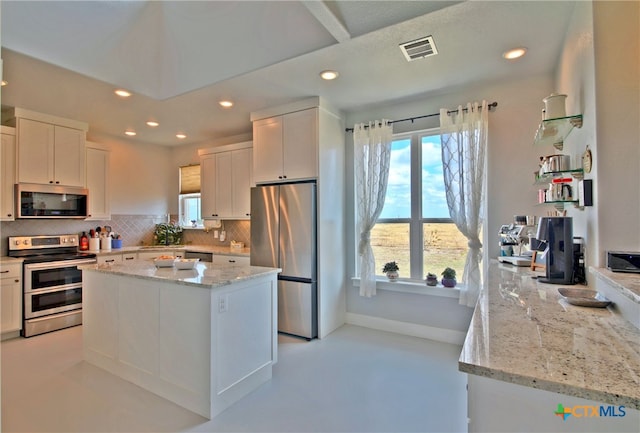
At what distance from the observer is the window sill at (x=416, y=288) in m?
3.46

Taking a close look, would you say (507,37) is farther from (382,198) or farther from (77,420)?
(77,420)

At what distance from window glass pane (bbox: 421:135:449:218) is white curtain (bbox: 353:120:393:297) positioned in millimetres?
452

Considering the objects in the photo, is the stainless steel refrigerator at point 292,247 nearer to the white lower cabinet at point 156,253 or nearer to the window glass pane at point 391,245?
the window glass pane at point 391,245

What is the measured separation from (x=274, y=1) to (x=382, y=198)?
2.29 metres

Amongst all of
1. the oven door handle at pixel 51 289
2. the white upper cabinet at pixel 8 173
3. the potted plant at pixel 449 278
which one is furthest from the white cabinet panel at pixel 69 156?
the potted plant at pixel 449 278

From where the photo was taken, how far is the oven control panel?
3928 mm

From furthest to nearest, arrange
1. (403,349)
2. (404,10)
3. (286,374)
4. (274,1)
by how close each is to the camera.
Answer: (403,349) → (286,374) → (274,1) → (404,10)

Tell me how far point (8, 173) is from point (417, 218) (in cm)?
495

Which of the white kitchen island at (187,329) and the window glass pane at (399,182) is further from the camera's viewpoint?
the window glass pane at (399,182)

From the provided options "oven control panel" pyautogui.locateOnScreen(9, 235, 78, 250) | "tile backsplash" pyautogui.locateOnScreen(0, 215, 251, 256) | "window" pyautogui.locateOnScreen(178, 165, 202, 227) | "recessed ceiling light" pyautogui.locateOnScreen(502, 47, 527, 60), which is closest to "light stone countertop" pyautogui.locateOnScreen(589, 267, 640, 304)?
"recessed ceiling light" pyautogui.locateOnScreen(502, 47, 527, 60)

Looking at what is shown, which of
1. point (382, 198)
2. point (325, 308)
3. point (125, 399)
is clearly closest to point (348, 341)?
point (325, 308)

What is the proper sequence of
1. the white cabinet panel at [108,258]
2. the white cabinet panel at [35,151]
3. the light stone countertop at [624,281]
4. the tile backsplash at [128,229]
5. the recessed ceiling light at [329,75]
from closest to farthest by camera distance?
1. the light stone countertop at [624,281]
2. the recessed ceiling light at [329,75]
3. the white cabinet panel at [35,151]
4. the tile backsplash at [128,229]
5. the white cabinet panel at [108,258]

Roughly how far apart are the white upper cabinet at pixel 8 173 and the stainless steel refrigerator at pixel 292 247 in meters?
2.96

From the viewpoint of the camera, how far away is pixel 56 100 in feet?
11.5
